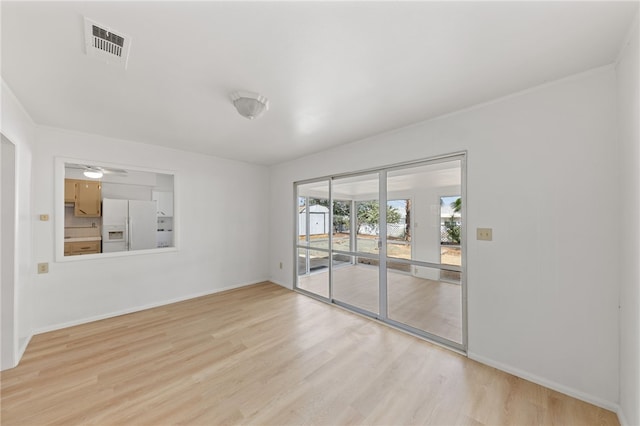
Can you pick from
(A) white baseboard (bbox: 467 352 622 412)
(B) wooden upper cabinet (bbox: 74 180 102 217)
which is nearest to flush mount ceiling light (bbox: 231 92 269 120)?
(A) white baseboard (bbox: 467 352 622 412)

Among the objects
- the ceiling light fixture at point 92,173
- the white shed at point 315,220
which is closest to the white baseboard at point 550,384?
the white shed at point 315,220

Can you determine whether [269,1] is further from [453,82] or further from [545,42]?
[545,42]

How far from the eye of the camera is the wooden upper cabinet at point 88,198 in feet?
15.1

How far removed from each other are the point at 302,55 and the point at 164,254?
3.75 m

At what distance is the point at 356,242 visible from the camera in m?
3.69

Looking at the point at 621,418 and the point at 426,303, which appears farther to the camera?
the point at 426,303

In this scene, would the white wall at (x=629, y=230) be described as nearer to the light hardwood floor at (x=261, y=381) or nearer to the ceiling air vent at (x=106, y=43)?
the light hardwood floor at (x=261, y=381)

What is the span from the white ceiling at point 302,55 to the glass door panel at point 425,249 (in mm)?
788

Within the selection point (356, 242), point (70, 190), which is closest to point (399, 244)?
point (356, 242)

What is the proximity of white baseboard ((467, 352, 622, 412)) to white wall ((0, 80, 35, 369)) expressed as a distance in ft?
14.9

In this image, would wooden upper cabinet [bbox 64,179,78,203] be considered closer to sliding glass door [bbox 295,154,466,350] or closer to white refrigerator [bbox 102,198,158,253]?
white refrigerator [bbox 102,198,158,253]

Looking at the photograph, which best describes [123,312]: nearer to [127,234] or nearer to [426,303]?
[127,234]

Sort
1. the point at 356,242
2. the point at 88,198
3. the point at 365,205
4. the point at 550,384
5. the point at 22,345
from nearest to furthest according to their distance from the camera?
the point at 550,384 < the point at 22,345 < the point at 365,205 < the point at 356,242 < the point at 88,198

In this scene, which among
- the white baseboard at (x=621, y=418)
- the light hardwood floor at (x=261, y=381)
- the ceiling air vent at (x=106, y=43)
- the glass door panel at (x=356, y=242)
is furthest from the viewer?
the glass door panel at (x=356, y=242)
